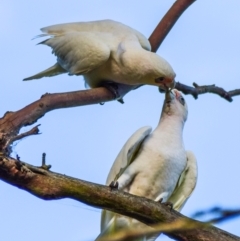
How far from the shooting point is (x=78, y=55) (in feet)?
13.2

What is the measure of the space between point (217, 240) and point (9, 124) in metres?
1.10

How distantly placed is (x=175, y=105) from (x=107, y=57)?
733 millimetres

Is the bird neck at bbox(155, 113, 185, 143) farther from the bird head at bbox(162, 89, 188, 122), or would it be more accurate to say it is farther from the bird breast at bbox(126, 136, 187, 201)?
the bird breast at bbox(126, 136, 187, 201)

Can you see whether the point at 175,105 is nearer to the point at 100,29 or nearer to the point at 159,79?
the point at 159,79

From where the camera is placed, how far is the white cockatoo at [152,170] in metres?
3.79

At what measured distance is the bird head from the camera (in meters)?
4.25

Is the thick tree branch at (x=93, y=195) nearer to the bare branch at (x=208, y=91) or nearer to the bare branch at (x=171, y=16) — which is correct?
the bare branch at (x=208, y=91)

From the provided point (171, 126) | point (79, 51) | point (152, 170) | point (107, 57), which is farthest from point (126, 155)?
point (79, 51)

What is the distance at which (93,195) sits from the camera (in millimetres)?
2248

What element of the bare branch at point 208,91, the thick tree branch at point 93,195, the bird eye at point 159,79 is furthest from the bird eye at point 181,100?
the thick tree branch at point 93,195

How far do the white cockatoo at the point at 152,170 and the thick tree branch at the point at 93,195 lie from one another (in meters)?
1.34

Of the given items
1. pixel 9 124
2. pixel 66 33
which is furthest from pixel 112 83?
pixel 9 124

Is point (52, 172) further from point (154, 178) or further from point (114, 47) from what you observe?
point (114, 47)

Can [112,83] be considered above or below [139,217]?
above
